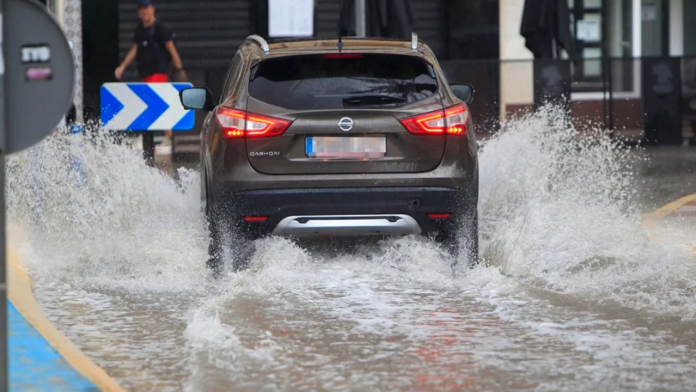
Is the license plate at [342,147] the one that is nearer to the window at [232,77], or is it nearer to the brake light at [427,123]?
the brake light at [427,123]

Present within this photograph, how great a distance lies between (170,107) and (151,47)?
611cm

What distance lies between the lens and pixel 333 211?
29.9ft

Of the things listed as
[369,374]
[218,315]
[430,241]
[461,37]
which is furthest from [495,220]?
[461,37]

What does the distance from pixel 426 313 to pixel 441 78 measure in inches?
75.2

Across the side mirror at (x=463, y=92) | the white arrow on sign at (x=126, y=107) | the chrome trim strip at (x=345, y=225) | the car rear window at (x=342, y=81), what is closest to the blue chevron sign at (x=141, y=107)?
the white arrow on sign at (x=126, y=107)

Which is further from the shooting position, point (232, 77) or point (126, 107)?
point (126, 107)

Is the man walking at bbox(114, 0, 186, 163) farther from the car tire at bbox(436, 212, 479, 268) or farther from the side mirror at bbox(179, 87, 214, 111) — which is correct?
the car tire at bbox(436, 212, 479, 268)

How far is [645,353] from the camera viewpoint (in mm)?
7066

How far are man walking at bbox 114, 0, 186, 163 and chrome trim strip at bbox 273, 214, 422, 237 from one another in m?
11.1


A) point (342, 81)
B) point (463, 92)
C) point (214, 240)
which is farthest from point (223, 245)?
point (463, 92)

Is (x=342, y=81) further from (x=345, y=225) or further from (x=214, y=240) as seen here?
(x=214, y=240)

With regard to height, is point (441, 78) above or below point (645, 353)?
above

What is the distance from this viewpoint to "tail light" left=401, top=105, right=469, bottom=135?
9219 millimetres

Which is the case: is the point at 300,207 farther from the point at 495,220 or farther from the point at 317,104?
the point at 495,220
